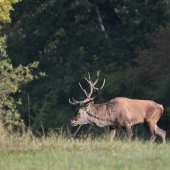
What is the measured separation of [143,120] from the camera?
11.7 metres

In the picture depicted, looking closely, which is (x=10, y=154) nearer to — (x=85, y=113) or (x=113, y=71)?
(x=85, y=113)

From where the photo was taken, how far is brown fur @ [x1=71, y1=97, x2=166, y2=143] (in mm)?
11383

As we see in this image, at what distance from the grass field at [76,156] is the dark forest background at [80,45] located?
15.0m

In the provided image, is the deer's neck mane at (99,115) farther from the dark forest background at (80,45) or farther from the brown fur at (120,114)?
the dark forest background at (80,45)

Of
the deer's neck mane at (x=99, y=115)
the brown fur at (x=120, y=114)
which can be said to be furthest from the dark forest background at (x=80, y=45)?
the deer's neck mane at (x=99, y=115)

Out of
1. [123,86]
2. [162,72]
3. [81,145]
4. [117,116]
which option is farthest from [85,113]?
[123,86]

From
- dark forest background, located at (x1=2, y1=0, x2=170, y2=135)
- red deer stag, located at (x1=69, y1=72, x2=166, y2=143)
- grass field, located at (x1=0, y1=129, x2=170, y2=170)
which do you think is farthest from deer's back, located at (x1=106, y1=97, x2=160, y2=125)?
dark forest background, located at (x1=2, y1=0, x2=170, y2=135)

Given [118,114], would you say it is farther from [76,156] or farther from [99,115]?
[76,156]

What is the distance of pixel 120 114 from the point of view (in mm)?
11375

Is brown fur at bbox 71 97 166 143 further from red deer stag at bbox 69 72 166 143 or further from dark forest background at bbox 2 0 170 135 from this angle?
dark forest background at bbox 2 0 170 135

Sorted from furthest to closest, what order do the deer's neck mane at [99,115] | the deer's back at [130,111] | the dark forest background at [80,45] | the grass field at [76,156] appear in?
the dark forest background at [80,45] → the deer's neck mane at [99,115] → the deer's back at [130,111] → the grass field at [76,156]

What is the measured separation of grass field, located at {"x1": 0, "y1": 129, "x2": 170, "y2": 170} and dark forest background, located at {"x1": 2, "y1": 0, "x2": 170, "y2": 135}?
15.0m

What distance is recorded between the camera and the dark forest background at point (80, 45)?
82.8ft

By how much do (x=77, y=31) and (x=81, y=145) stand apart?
20383mm
